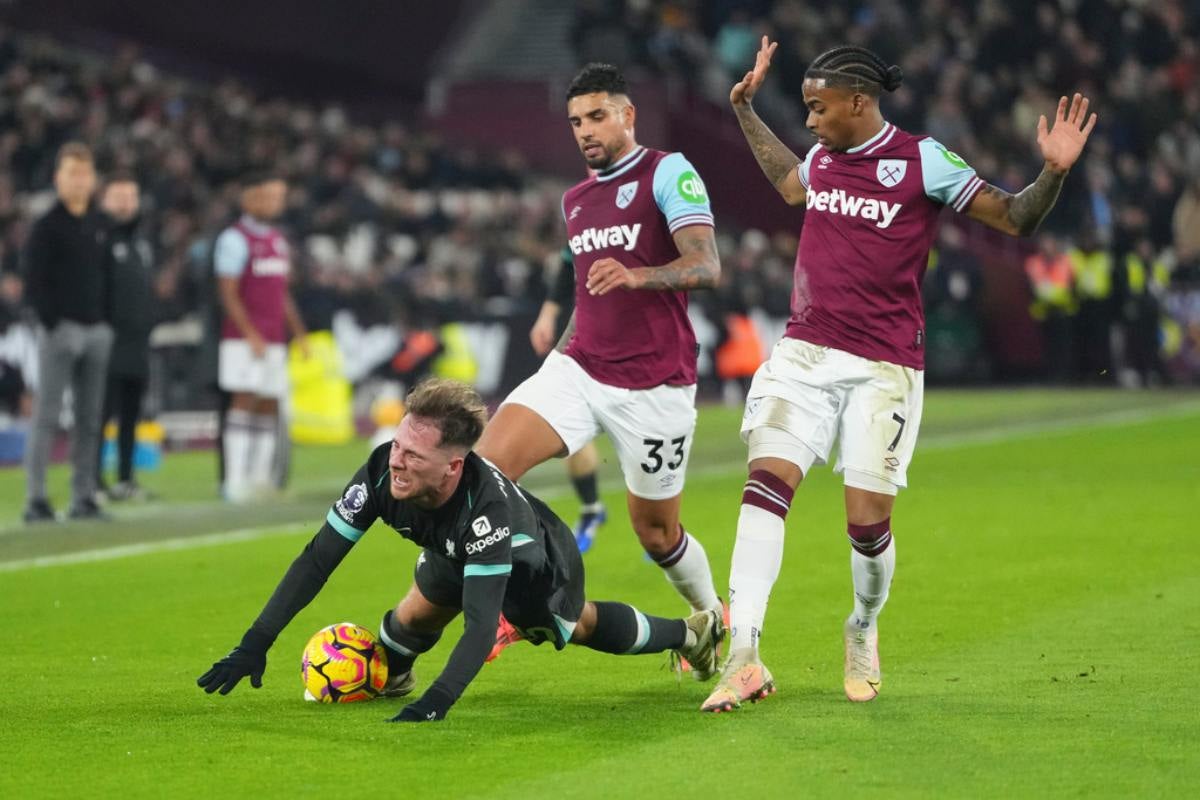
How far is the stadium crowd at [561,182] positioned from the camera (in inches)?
899

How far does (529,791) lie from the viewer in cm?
546

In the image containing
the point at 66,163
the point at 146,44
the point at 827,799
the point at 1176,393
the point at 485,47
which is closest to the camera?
the point at 827,799

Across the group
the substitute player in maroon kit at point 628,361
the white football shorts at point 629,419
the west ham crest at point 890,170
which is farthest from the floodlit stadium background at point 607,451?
the west ham crest at point 890,170

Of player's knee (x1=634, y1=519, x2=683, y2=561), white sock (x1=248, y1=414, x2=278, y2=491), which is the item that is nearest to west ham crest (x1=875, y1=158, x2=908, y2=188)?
player's knee (x1=634, y1=519, x2=683, y2=561)

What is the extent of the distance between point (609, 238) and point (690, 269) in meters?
0.83

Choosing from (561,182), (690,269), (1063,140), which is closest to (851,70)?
(1063,140)

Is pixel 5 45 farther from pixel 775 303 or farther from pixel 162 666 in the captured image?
pixel 162 666

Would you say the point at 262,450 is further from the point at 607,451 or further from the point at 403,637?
the point at 403,637

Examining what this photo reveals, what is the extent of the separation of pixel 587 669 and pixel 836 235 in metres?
1.87

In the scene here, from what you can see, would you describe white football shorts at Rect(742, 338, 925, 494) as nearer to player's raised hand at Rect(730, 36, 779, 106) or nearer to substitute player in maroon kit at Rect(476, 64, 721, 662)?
substitute player in maroon kit at Rect(476, 64, 721, 662)

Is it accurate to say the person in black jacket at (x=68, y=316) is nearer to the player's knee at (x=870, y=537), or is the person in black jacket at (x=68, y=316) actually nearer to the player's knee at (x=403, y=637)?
the player's knee at (x=403, y=637)

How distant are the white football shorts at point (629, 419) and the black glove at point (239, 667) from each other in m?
1.87

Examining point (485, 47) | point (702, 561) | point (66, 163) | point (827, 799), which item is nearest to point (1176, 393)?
point (485, 47)

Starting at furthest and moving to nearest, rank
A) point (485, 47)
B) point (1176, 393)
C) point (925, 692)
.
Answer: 1. point (485, 47)
2. point (1176, 393)
3. point (925, 692)
